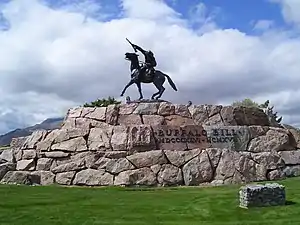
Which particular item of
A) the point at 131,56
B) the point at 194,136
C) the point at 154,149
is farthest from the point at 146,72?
the point at 154,149

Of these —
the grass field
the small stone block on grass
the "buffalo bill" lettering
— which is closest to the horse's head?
the "buffalo bill" lettering

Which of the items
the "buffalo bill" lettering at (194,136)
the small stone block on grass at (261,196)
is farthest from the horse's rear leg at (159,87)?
the small stone block on grass at (261,196)

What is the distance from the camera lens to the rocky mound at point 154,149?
1947 centimetres

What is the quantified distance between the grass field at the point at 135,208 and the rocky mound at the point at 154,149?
2.67 meters

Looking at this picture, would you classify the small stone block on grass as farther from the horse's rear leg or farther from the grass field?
the horse's rear leg

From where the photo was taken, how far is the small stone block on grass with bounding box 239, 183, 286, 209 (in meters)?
12.6

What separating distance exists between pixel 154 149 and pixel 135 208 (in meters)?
7.29

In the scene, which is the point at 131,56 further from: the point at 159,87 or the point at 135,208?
the point at 135,208

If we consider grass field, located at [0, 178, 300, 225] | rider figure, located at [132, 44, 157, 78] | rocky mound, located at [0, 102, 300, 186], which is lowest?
grass field, located at [0, 178, 300, 225]

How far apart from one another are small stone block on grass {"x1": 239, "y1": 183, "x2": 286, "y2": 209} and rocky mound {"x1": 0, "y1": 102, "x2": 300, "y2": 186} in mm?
6343

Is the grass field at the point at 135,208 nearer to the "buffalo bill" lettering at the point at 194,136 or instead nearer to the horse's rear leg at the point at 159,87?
the "buffalo bill" lettering at the point at 194,136

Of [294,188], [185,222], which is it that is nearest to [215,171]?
[294,188]

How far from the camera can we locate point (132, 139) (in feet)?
66.1

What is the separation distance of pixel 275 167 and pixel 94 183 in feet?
23.2
